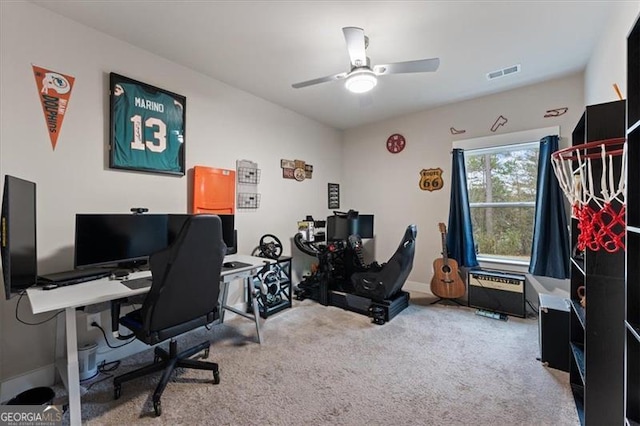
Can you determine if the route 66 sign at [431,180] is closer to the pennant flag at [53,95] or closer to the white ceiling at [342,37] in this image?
the white ceiling at [342,37]

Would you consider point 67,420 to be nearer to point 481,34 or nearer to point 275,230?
point 275,230

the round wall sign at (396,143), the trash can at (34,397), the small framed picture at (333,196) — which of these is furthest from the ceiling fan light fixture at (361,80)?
the trash can at (34,397)

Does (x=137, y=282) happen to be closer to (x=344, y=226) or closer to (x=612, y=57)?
(x=344, y=226)

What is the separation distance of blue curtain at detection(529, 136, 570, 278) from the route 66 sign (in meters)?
1.16

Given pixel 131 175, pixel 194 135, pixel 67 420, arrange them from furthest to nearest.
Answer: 1. pixel 194 135
2. pixel 131 175
3. pixel 67 420

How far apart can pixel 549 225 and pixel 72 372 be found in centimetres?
429

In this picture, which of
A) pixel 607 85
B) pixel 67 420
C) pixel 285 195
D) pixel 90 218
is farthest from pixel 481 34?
pixel 67 420

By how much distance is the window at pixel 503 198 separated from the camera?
11.7ft

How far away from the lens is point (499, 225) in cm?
377

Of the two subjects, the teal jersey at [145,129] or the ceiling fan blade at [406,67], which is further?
the teal jersey at [145,129]

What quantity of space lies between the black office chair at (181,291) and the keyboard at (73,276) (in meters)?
0.40

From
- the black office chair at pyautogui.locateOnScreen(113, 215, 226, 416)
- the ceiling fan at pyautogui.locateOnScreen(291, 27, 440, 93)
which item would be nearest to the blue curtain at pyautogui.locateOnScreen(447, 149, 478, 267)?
the ceiling fan at pyautogui.locateOnScreen(291, 27, 440, 93)

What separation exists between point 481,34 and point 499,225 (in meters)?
2.39

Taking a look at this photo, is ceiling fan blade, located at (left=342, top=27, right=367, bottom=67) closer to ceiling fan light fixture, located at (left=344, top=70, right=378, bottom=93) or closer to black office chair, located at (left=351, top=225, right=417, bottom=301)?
ceiling fan light fixture, located at (left=344, top=70, right=378, bottom=93)
